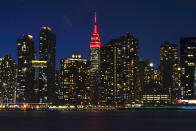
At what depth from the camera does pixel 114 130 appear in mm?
88750

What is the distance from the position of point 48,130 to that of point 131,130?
63.3ft

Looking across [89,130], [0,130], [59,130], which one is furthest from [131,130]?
[0,130]

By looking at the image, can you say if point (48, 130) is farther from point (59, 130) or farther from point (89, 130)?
point (89, 130)

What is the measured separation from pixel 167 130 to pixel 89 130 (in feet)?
60.0

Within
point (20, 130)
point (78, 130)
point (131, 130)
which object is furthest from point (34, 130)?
point (131, 130)

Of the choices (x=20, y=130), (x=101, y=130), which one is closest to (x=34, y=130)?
(x=20, y=130)

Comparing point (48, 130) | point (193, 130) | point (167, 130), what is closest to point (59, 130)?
point (48, 130)

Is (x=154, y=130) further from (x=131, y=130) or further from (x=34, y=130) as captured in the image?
(x=34, y=130)

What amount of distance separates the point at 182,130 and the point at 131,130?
12.0 m

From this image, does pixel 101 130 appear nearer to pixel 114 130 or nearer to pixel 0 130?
pixel 114 130

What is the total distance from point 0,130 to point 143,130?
33.3 m

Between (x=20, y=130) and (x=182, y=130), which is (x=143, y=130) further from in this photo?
(x=20, y=130)

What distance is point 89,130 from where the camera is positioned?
291 feet

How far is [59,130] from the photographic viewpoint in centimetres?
8825
